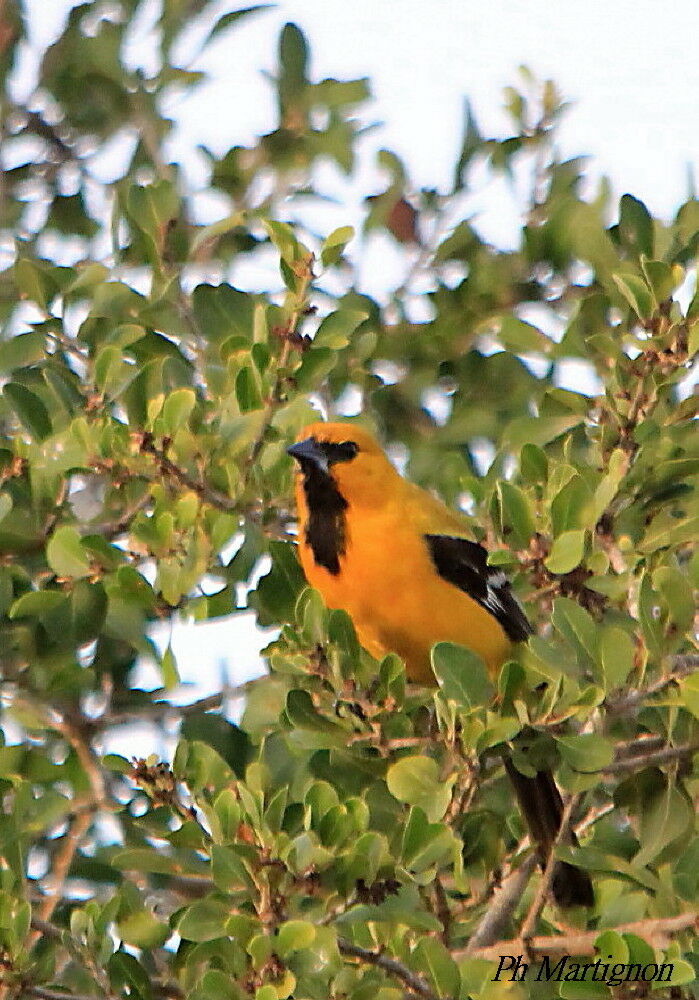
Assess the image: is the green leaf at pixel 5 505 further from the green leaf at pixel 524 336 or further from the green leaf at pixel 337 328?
the green leaf at pixel 524 336

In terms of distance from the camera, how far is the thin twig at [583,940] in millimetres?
2936

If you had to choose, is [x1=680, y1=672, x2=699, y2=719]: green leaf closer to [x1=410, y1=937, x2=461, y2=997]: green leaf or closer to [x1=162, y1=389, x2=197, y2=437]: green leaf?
[x1=410, y1=937, x2=461, y2=997]: green leaf

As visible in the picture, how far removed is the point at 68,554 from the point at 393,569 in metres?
1.01

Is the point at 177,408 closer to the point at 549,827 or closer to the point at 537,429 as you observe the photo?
the point at 537,429

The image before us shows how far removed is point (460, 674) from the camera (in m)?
3.02

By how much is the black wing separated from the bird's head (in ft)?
0.84

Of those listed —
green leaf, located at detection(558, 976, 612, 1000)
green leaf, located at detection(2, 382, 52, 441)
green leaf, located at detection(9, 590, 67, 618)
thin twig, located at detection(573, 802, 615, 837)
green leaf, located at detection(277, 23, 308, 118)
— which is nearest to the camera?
green leaf, located at detection(558, 976, 612, 1000)

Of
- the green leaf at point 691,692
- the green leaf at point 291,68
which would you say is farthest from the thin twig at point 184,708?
the green leaf at point 291,68

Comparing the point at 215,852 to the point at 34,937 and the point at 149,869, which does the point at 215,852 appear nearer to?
the point at 149,869

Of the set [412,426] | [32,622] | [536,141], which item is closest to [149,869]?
[32,622]

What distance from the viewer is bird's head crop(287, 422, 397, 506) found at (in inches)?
165

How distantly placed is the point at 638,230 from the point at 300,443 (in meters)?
1.07

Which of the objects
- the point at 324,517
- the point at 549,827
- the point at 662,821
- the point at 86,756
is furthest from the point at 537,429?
the point at 86,756

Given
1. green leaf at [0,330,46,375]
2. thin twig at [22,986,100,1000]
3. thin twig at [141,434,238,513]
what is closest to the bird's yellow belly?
thin twig at [141,434,238,513]
